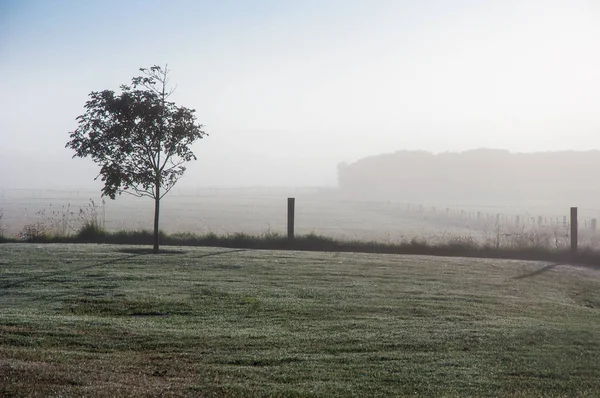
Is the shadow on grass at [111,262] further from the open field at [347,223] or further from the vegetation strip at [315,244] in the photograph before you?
the open field at [347,223]

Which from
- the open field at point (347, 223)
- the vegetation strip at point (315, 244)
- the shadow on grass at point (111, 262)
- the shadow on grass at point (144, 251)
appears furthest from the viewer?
the open field at point (347, 223)

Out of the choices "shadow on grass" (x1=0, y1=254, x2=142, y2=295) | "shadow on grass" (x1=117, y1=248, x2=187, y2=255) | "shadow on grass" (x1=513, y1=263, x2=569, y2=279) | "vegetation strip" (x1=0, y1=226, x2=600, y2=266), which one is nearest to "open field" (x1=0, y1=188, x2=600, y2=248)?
"vegetation strip" (x1=0, y1=226, x2=600, y2=266)

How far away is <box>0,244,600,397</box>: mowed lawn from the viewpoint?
684 cm

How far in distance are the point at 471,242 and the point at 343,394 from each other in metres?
15.4

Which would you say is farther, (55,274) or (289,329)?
(55,274)

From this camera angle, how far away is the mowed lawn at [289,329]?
6.84m

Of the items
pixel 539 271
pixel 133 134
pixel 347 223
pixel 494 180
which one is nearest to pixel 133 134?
pixel 133 134

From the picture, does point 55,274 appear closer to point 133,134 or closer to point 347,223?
point 133,134

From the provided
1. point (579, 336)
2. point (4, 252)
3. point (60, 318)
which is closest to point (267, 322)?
point (60, 318)

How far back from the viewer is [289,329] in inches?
368

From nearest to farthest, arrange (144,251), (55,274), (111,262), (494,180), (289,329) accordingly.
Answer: (289,329), (55,274), (111,262), (144,251), (494,180)

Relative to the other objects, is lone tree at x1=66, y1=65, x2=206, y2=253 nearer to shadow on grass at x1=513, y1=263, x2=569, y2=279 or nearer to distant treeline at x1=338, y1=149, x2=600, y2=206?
shadow on grass at x1=513, y1=263, x2=569, y2=279

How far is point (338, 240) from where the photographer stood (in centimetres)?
2181

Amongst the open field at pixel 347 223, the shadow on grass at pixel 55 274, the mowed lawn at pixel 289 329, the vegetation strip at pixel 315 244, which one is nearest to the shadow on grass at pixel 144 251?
the shadow on grass at pixel 55 274
